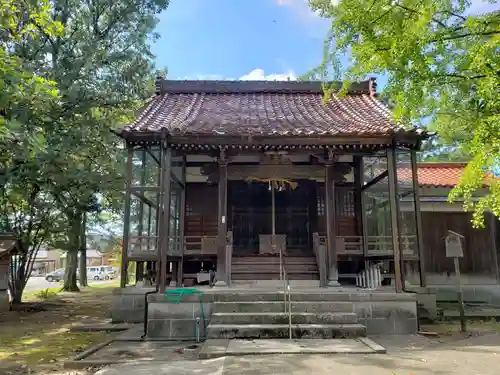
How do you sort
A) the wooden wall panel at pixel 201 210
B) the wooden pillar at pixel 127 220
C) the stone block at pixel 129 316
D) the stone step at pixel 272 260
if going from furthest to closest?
the wooden wall panel at pixel 201 210, the stone step at pixel 272 260, the stone block at pixel 129 316, the wooden pillar at pixel 127 220

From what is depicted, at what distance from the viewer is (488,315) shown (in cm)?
989

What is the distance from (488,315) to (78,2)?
15024mm

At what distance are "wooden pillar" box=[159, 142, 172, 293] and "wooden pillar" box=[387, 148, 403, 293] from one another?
4942 mm

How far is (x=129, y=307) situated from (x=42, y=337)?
1858 millimetres

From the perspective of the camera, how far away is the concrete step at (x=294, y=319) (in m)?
7.16

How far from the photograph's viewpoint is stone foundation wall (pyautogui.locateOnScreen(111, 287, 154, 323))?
9.17 metres

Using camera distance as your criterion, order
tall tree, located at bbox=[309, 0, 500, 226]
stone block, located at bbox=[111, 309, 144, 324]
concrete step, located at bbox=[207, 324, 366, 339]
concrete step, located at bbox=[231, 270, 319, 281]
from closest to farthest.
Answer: tall tree, located at bbox=[309, 0, 500, 226] < concrete step, located at bbox=[207, 324, 366, 339] < stone block, located at bbox=[111, 309, 144, 324] < concrete step, located at bbox=[231, 270, 319, 281]

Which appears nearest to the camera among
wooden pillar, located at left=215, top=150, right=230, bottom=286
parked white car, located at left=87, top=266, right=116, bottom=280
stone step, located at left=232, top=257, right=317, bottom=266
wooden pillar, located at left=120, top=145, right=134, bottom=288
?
wooden pillar, located at left=120, top=145, right=134, bottom=288

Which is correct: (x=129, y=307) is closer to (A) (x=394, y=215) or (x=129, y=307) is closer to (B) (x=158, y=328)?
(B) (x=158, y=328)

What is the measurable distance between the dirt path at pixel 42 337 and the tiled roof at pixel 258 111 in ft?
14.8

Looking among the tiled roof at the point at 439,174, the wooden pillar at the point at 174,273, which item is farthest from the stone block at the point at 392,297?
the wooden pillar at the point at 174,273

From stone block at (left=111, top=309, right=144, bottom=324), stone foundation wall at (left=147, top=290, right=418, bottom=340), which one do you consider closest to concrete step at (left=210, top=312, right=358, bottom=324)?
stone foundation wall at (left=147, top=290, right=418, bottom=340)

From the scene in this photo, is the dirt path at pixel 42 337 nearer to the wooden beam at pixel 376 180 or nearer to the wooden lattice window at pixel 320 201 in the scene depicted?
the wooden lattice window at pixel 320 201

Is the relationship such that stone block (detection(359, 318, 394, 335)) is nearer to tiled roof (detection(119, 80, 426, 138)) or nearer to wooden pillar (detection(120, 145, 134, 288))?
tiled roof (detection(119, 80, 426, 138))
